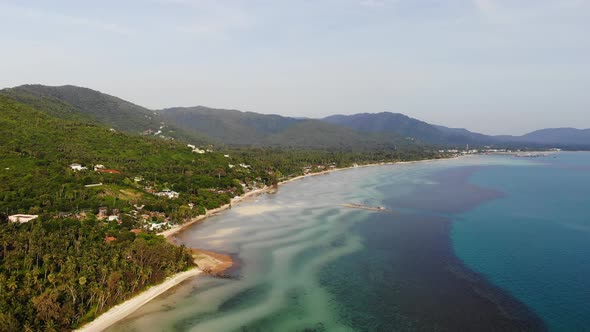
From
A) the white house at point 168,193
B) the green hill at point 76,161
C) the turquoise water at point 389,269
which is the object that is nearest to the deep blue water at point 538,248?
the turquoise water at point 389,269

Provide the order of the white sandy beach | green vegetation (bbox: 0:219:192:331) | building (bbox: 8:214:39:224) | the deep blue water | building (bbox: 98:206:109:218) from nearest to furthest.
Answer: green vegetation (bbox: 0:219:192:331) → the white sandy beach → the deep blue water → building (bbox: 8:214:39:224) → building (bbox: 98:206:109:218)

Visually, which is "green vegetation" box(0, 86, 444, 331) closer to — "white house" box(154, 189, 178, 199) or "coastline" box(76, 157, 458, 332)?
"coastline" box(76, 157, 458, 332)

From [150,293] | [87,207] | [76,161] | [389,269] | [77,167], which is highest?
[76,161]

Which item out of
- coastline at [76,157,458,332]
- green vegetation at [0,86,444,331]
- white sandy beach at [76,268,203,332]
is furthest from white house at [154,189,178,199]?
white sandy beach at [76,268,203,332]

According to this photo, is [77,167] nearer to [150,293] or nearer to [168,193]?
[168,193]

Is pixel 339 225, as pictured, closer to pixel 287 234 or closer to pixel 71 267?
pixel 287 234

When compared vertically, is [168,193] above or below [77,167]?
below

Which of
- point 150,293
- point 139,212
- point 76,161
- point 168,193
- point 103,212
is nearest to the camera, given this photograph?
point 150,293

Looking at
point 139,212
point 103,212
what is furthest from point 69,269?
point 139,212
